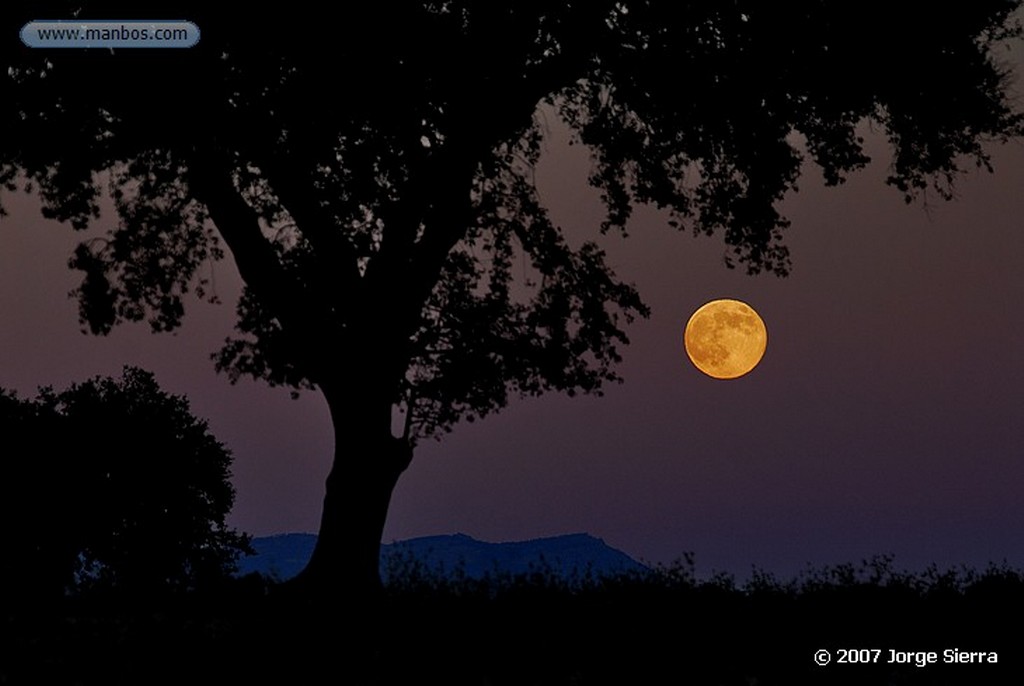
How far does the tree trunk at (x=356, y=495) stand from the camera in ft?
53.4

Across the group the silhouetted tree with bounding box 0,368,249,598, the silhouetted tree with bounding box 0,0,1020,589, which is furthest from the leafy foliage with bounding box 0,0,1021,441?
the silhouetted tree with bounding box 0,368,249,598

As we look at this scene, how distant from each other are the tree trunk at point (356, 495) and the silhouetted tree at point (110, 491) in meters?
11.7

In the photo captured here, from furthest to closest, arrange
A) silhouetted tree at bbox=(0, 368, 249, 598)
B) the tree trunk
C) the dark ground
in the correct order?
silhouetted tree at bbox=(0, 368, 249, 598) → the tree trunk → the dark ground

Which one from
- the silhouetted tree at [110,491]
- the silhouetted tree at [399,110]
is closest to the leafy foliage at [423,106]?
the silhouetted tree at [399,110]

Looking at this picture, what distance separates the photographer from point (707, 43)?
17.3 metres

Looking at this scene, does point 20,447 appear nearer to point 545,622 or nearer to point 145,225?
point 145,225

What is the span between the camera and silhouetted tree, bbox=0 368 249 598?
2745cm

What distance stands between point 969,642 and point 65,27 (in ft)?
46.8

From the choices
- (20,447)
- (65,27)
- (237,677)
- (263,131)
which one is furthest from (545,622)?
(20,447)

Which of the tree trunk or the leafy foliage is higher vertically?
the leafy foliage

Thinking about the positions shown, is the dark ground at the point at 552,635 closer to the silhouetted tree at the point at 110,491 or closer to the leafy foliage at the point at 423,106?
the leafy foliage at the point at 423,106

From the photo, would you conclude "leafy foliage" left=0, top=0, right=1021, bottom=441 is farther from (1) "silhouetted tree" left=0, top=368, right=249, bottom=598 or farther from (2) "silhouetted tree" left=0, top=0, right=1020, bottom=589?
(1) "silhouetted tree" left=0, top=368, right=249, bottom=598

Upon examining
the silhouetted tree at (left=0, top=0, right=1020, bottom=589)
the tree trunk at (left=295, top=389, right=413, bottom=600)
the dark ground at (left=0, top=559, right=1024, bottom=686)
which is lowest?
the dark ground at (left=0, top=559, right=1024, bottom=686)

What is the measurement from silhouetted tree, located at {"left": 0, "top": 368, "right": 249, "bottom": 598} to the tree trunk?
38.3 feet
